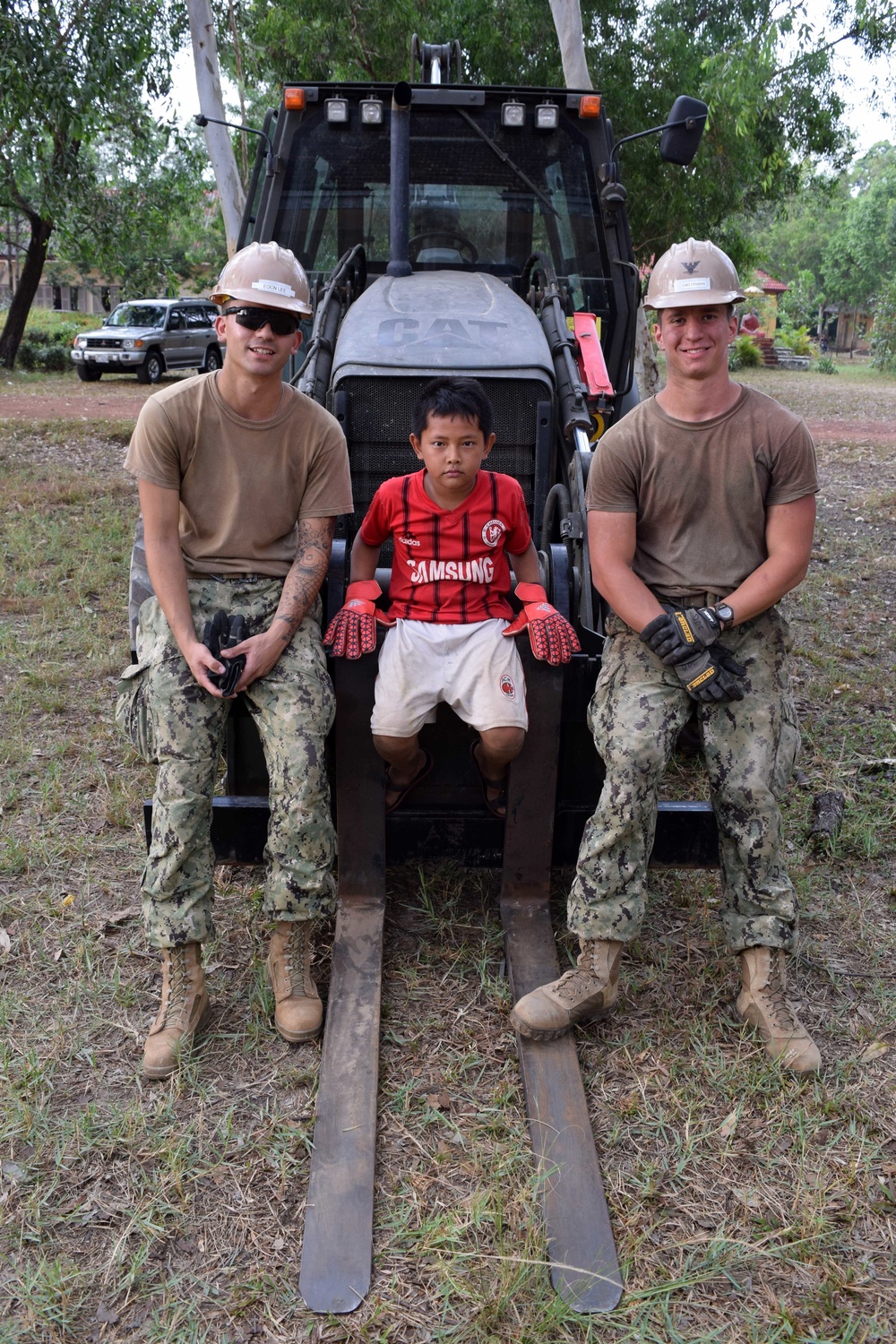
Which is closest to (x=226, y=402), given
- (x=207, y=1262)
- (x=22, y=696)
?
(x=207, y=1262)

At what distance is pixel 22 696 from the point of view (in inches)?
210

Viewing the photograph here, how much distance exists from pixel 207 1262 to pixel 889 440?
15.2m

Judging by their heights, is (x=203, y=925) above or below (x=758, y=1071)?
above

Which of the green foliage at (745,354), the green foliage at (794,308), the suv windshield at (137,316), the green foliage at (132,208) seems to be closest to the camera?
the green foliage at (132,208)

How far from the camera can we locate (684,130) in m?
4.17

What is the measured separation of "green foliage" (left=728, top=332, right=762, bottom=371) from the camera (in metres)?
32.5

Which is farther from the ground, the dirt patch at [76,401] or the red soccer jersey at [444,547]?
the red soccer jersey at [444,547]

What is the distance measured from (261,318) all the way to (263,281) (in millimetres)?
102

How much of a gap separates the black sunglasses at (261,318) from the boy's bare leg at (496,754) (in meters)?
1.24

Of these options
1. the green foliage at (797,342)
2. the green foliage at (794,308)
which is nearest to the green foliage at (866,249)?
the green foliage at (794,308)

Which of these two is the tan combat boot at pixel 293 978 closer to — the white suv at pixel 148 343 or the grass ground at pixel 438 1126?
the grass ground at pixel 438 1126

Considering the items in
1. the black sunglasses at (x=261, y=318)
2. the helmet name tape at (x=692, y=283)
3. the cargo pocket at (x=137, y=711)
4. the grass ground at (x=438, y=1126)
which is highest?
the helmet name tape at (x=692, y=283)

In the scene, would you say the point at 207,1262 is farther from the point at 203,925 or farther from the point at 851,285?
the point at 851,285

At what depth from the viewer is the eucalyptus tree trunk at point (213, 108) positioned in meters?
10.6
